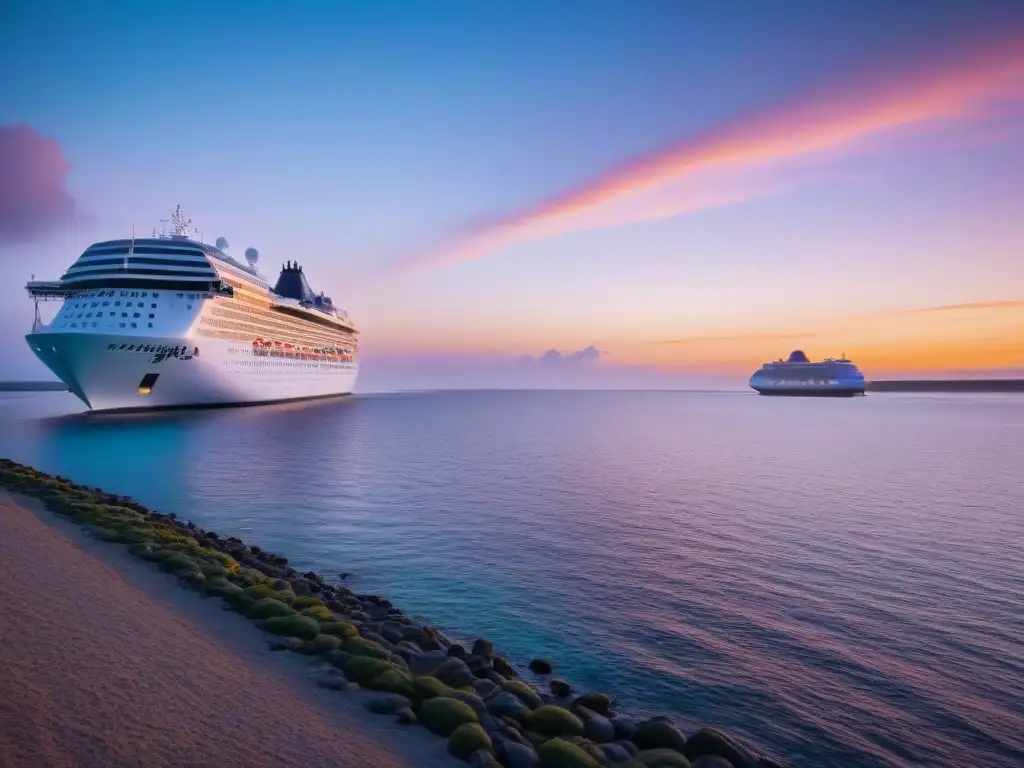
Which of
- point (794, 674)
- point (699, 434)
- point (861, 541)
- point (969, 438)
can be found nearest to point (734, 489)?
point (861, 541)

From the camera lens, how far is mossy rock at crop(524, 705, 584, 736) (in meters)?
7.33

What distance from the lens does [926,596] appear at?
14.4 m

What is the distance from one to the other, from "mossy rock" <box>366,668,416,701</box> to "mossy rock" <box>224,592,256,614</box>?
3.60 meters

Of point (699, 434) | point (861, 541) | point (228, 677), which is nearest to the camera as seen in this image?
point (228, 677)

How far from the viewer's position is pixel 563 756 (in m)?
6.39

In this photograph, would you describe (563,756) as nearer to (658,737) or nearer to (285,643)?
(658,737)

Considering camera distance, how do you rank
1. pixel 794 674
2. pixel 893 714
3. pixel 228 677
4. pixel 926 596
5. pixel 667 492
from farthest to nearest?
1. pixel 667 492
2. pixel 926 596
3. pixel 794 674
4. pixel 893 714
5. pixel 228 677

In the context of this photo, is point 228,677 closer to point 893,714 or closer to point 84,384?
point 893,714

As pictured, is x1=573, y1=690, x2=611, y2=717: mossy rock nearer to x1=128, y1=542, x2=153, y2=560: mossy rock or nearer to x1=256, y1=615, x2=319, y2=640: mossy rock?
x1=256, y1=615, x2=319, y2=640: mossy rock

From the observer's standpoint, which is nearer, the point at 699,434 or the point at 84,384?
the point at 84,384

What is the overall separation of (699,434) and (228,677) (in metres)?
66.9

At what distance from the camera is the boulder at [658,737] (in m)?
7.45

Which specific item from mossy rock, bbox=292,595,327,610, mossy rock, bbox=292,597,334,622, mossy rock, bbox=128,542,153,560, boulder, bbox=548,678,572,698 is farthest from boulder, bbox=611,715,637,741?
mossy rock, bbox=128,542,153,560

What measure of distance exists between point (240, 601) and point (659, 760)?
7.48 m
